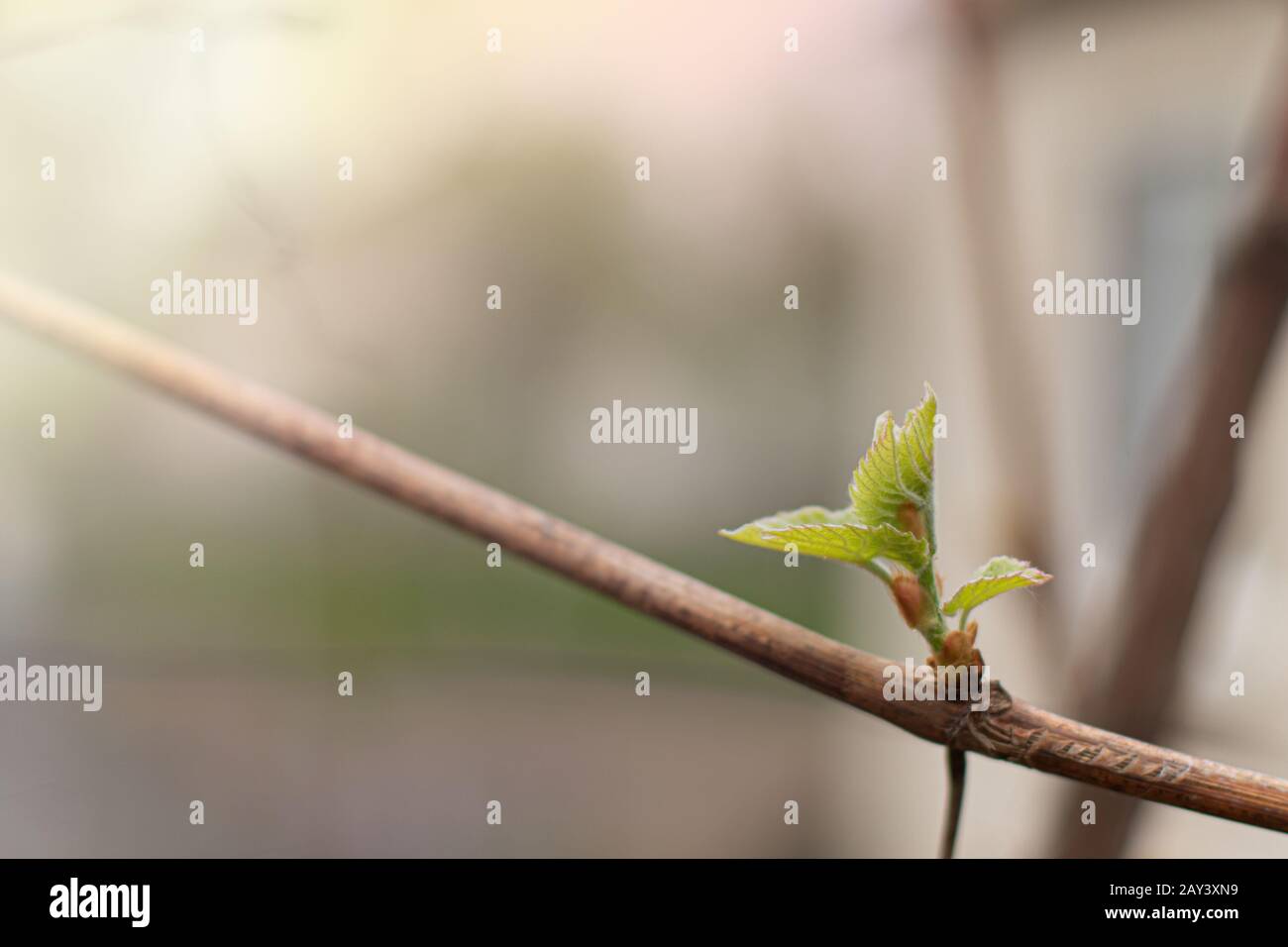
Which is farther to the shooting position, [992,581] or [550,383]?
[550,383]

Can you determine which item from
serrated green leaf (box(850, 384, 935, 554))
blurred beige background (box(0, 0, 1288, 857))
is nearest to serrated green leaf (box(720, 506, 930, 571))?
serrated green leaf (box(850, 384, 935, 554))

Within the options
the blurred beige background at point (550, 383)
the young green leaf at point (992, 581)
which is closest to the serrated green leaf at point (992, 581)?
the young green leaf at point (992, 581)

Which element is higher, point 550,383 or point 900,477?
point 550,383

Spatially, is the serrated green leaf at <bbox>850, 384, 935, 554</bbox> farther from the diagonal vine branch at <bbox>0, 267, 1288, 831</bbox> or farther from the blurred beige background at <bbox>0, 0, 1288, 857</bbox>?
the blurred beige background at <bbox>0, 0, 1288, 857</bbox>

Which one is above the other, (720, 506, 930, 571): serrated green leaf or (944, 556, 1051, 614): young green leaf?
(720, 506, 930, 571): serrated green leaf

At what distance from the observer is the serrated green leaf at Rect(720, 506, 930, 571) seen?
0.21 metres

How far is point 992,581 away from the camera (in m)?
0.21

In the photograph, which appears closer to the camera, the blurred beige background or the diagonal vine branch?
the diagonal vine branch

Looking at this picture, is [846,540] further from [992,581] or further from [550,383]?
[550,383]

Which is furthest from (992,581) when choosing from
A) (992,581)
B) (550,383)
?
(550,383)

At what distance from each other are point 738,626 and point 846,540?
0.03 metres

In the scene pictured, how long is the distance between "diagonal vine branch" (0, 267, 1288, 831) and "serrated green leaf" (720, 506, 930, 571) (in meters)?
0.02
